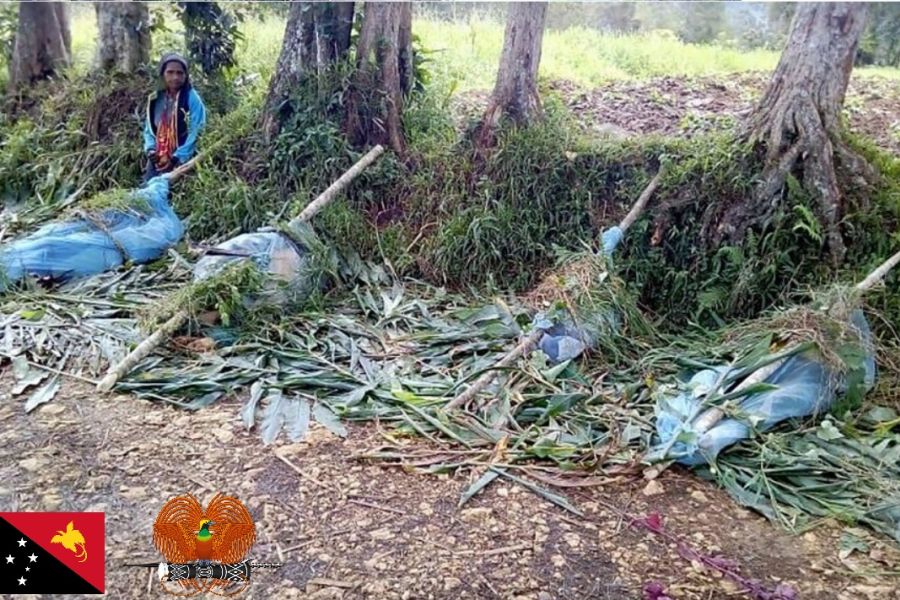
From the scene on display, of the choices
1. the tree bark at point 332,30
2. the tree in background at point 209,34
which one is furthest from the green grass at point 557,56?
the tree bark at point 332,30

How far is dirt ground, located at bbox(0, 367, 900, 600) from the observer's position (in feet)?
6.82

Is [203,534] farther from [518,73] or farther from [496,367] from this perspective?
[518,73]

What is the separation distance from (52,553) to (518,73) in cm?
367

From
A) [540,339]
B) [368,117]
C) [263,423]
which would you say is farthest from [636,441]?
[368,117]

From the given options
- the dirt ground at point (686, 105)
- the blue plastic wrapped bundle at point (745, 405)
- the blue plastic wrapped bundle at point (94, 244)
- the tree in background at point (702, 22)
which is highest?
the tree in background at point (702, 22)

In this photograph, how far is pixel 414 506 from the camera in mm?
2404

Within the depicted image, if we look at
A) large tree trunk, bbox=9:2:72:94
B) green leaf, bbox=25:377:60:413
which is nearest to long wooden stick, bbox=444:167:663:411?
green leaf, bbox=25:377:60:413

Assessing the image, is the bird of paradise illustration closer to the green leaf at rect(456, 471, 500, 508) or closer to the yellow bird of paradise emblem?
the yellow bird of paradise emblem

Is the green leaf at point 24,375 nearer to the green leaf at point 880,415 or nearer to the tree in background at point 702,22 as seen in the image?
the green leaf at point 880,415

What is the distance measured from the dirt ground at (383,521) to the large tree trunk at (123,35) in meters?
3.78

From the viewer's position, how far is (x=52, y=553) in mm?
2080

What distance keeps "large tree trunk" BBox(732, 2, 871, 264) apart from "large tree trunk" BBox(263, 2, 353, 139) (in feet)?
9.22

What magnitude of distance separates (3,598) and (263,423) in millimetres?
1070

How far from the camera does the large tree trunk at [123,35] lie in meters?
5.54
